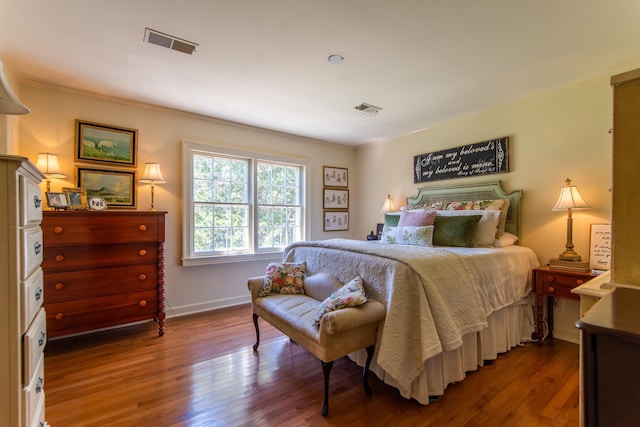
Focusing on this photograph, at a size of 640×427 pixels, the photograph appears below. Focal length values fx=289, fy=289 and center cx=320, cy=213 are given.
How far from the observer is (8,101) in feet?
3.44

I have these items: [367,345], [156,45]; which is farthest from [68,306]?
[367,345]

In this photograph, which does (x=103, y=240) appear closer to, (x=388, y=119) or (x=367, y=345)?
(x=367, y=345)

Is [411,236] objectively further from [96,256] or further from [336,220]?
[96,256]

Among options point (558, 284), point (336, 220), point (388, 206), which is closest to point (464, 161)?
point (388, 206)

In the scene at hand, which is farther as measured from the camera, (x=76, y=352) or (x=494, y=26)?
(x=76, y=352)

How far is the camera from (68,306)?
2.43 m

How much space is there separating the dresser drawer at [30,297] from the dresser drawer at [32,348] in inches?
1.3

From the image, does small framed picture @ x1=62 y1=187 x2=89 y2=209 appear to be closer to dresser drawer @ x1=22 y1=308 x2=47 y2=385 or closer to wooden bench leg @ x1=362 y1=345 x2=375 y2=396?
dresser drawer @ x1=22 y1=308 x2=47 y2=385

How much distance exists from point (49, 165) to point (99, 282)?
1.13 meters

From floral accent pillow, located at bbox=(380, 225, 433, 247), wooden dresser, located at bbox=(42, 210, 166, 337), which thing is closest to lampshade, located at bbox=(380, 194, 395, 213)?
floral accent pillow, located at bbox=(380, 225, 433, 247)

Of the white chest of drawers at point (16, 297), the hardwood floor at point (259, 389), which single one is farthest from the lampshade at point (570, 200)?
the white chest of drawers at point (16, 297)

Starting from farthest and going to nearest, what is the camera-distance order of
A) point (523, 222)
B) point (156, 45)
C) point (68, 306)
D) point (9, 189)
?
point (523, 222)
point (68, 306)
point (156, 45)
point (9, 189)

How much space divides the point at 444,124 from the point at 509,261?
2.06 meters

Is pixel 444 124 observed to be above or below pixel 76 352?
above
